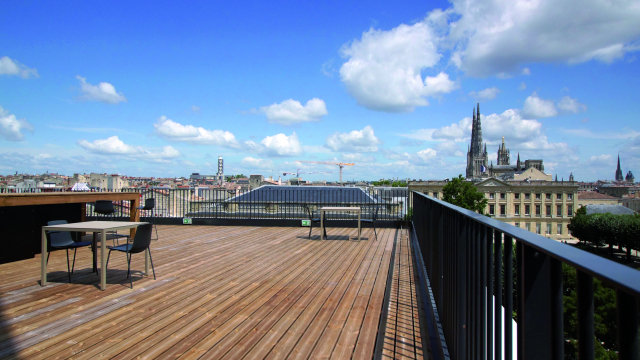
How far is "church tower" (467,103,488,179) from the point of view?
13189 centimetres

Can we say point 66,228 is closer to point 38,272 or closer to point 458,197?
point 38,272

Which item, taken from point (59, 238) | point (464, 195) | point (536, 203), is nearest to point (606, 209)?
point (536, 203)

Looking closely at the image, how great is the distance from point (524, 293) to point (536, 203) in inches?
3629

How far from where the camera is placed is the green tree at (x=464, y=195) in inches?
2141

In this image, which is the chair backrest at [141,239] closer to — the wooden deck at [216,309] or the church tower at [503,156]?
the wooden deck at [216,309]

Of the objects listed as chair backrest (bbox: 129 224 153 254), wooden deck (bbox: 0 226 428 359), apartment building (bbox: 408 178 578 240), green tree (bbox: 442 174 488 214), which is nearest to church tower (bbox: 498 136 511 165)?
apartment building (bbox: 408 178 578 240)

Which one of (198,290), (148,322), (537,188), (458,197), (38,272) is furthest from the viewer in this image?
(537,188)

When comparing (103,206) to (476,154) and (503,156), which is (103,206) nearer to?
(476,154)

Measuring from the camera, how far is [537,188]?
7869 centimetres

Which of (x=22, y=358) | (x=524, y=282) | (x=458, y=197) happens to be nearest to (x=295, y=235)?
(x=22, y=358)

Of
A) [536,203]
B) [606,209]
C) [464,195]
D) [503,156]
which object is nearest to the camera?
[464,195]

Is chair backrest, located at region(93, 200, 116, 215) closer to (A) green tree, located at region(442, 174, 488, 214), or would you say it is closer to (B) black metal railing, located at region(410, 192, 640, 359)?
(B) black metal railing, located at region(410, 192, 640, 359)

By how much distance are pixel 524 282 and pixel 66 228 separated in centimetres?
500

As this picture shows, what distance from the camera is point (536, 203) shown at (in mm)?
79062
